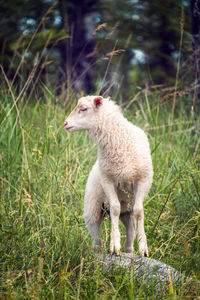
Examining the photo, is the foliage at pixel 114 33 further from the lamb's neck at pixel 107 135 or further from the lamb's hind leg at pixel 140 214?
the lamb's hind leg at pixel 140 214

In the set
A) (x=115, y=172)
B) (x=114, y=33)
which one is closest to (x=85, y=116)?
(x=115, y=172)

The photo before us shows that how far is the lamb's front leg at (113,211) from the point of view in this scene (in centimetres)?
327

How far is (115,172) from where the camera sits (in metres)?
3.41

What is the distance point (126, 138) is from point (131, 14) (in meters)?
8.57

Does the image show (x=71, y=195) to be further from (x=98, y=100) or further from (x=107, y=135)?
(x=98, y=100)

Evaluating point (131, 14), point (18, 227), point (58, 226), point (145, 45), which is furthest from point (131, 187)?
point (131, 14)

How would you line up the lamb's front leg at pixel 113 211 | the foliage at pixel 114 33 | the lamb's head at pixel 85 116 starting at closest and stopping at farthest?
the lamb's front leg at pixel 113 211 → the lamb's head at pixel 85 116 → the foliage at pixel 114 33

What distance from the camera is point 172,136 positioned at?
5.31 metres

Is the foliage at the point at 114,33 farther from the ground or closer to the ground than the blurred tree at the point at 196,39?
closer to the ground

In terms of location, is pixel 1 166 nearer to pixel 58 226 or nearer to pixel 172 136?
pixel 58 226

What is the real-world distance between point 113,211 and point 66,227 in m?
0.44

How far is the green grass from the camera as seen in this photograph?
2771mm

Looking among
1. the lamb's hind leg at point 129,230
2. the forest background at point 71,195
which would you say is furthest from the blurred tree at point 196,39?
the lamb's hind leg at point 129,230

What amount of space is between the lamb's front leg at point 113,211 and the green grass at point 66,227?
Answer: 8 cm
